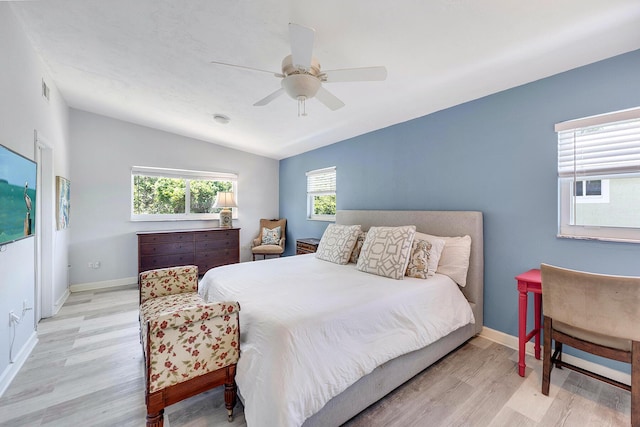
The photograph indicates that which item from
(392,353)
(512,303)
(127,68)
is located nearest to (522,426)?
(392,353)

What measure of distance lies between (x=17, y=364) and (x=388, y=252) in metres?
3.17

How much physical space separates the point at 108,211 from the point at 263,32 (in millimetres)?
4103

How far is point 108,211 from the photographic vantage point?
4.35m

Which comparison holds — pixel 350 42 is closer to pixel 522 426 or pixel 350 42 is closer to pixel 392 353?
pixel 392 353

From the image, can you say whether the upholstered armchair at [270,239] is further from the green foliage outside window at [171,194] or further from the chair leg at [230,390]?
the chair leg at [230,390]

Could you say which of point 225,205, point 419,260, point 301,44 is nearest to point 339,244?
point 419,260

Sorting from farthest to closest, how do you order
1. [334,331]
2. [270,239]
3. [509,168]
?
1. [270,239]
2. [509,168]
3. [334,331]

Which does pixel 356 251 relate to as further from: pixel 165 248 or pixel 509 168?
pixel 165 248

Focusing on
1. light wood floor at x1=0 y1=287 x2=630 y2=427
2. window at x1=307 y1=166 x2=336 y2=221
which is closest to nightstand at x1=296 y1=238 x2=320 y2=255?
window at x1=307 y1=166 x2=336 y2=221

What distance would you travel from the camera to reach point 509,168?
8.00ft

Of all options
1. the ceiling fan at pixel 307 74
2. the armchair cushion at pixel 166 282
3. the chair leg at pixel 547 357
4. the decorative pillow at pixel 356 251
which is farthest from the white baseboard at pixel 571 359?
the armchair cushion at pixel 166 282

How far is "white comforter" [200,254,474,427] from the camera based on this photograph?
128 cm

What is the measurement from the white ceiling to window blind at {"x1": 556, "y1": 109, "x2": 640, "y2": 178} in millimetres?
488

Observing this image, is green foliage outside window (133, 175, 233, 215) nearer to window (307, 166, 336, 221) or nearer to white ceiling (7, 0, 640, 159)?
white ceiling (7, 0, 640, 159)
